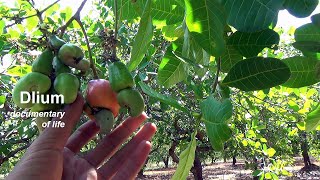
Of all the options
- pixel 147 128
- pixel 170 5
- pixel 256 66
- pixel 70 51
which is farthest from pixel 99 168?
Result: pixel 256 66

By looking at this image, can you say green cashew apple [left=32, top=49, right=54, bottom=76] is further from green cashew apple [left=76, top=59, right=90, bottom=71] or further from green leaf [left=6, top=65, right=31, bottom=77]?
green leaf [left=6, top=65, right=31, bottom=77]

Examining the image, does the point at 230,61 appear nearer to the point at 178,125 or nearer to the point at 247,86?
the point at 247,86

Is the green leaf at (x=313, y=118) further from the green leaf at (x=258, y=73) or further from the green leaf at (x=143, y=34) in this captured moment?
the green leaf at (x=143, y=34)

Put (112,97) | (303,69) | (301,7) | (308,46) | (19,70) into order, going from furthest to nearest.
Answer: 1. (19,70)
2. (112,97)
3. (303,69)
4. (308,46)
5. (301,7)

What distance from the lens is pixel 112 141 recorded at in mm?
1361

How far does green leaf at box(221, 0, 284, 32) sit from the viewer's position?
2.25 feet

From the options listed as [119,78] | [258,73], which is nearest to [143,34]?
[119,78]

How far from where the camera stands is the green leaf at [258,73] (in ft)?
2.59

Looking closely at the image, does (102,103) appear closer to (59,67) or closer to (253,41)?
(59,67)

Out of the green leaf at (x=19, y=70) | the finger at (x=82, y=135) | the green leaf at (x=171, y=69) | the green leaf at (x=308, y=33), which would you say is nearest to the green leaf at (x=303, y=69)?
the green leaf at (x=308, y=33)

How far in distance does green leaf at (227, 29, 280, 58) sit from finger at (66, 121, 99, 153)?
65 cm

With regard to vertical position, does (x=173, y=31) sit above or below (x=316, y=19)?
above

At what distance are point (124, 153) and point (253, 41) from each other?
763 mm

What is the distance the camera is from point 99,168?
1428 millimetres
